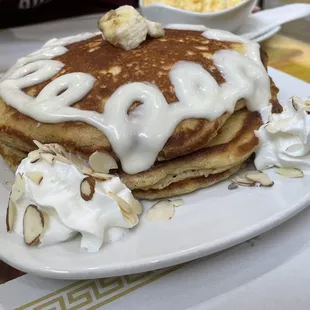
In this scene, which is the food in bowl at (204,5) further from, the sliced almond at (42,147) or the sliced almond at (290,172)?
the sliced almond at (42,147)

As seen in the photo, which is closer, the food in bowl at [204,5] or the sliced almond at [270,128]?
the sliced almond at [270,128]

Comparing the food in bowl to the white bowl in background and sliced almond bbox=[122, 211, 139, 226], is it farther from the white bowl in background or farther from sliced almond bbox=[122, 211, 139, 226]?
sliced almond bbox=[122, 211, 139, 226]

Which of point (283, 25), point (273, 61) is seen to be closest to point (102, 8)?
point (283, 25)

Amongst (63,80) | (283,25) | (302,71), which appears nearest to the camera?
(63,80)

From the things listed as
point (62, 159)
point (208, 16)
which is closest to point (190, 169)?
point (62, 159)

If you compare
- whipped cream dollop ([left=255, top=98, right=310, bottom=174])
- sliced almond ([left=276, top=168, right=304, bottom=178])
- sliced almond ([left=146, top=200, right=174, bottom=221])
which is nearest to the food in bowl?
whipped cream dollop ([left=255, top=98, right=310, bottom=174])

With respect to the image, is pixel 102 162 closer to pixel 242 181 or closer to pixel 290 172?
pixel 242 181


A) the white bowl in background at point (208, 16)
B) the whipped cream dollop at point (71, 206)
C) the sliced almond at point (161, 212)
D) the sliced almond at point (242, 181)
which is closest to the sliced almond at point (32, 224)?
the whipped cream dollop at point (71, 206)

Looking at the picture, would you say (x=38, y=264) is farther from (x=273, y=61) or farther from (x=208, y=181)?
(x=273, y=61)
